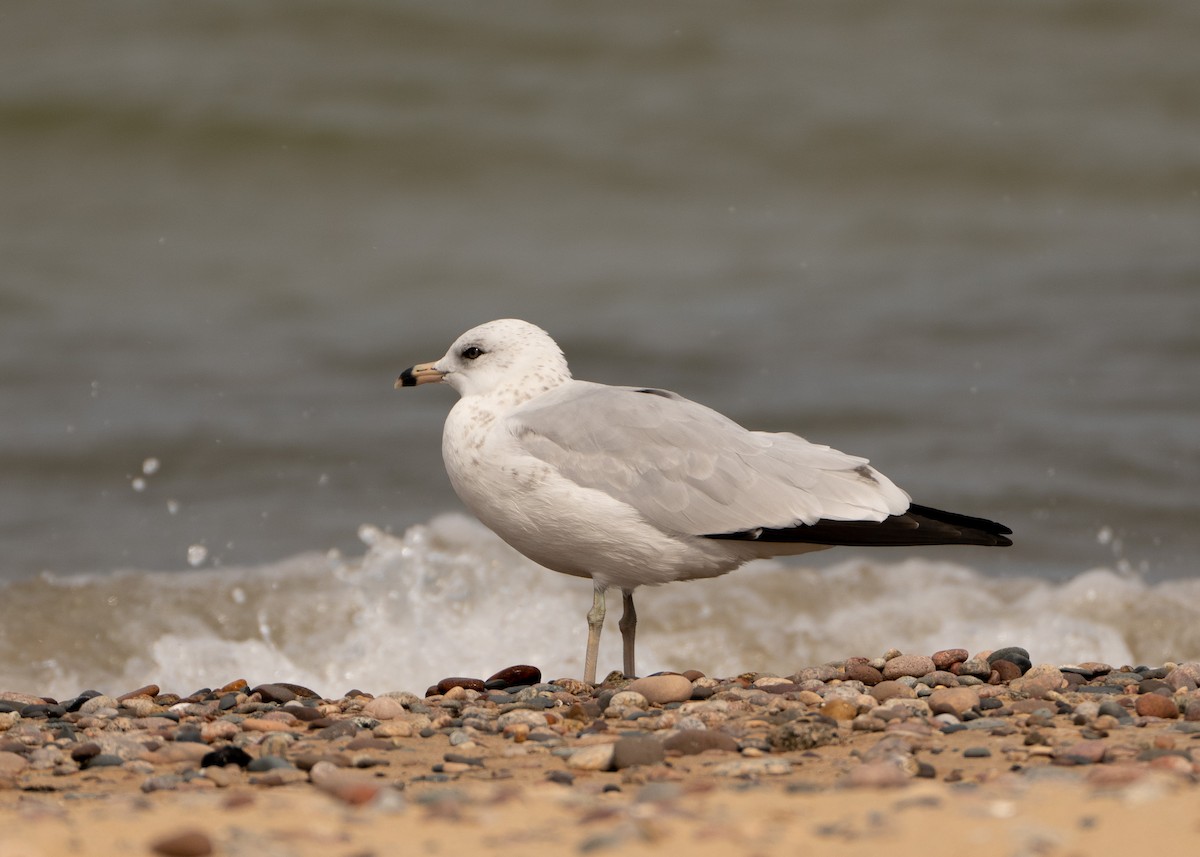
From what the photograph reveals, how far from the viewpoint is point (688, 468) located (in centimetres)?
493

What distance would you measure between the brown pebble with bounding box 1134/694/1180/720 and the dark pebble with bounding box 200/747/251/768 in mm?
2401

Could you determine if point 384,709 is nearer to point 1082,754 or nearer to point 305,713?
point 305,713

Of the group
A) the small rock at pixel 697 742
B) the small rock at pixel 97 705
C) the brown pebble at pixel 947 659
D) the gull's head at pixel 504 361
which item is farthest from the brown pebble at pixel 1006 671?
the small rock at pixel 97 705

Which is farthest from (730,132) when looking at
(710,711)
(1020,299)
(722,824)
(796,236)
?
(722,824)

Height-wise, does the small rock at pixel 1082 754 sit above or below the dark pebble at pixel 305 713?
below

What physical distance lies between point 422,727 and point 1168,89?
12.0 m

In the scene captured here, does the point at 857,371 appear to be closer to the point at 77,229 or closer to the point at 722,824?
the point at 77,229

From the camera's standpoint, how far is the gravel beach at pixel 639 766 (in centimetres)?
288

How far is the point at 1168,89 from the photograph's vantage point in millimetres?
14156

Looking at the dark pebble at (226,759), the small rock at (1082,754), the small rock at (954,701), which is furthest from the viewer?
the small rock at (954,701)

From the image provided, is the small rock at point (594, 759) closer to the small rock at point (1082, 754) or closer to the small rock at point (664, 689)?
the small rock at point (664, 689)

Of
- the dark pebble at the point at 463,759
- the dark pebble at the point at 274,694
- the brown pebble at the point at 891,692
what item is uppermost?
the dark pebble at the point at 274,694

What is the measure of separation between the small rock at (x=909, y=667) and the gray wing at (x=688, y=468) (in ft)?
1.57

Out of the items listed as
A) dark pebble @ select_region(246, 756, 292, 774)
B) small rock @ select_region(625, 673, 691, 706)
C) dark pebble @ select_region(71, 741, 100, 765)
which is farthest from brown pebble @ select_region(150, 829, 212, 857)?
small rock @ select_region(625, 673, 691, 706)
